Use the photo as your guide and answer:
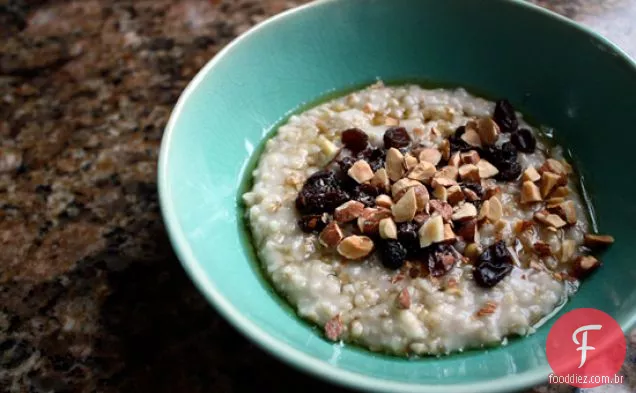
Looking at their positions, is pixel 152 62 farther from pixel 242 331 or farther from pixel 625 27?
pixel 625 27

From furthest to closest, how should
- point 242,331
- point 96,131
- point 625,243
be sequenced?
point 96,131
point 625,243
point 242,331

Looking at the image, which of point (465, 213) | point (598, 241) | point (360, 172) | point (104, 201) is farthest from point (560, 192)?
point (104, 201)

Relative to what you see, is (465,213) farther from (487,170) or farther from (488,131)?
(488,131)

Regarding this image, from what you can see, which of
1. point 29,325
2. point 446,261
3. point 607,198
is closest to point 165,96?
point 29,325

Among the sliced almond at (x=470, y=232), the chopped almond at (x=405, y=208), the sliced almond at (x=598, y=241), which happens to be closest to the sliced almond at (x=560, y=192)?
the sliced almond at (x=598, y=241)

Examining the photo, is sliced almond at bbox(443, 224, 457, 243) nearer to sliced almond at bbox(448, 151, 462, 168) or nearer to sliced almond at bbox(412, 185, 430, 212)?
sliced almond at bbox(412, 185, 430, 212)

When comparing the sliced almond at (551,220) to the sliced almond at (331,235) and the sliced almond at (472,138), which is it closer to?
the sliced almond at (472,138)
